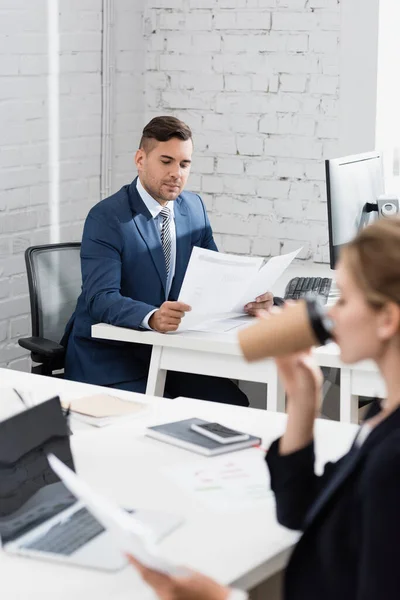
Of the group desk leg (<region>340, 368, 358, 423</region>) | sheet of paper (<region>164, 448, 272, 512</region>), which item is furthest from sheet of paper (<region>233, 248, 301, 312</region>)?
sheet of paper (<region>164, 448, 272, 512</region>)

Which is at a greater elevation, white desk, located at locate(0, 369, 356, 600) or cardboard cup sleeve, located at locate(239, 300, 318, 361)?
cardboard cup sleeve, located at locate(239, 300, 318, 361)

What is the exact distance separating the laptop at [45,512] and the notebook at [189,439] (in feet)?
1.04

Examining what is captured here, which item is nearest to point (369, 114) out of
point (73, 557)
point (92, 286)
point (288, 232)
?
point (288, 232)

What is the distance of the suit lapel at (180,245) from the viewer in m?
3.31

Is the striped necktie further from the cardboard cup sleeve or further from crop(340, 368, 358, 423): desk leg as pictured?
the cardboard cup sleeve

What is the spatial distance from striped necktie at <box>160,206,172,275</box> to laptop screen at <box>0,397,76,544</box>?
1562 millimetres

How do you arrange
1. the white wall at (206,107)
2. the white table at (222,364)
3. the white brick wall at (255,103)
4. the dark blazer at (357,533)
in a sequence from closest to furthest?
the dark blazer at (357,533), the white table at (222,364), the white wall at (206,107), the white brick wall at (255,103)

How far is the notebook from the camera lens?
2.02 m

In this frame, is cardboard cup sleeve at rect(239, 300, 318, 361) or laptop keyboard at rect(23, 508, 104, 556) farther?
laptop keyboard at rect(23, 508, 104, 556)

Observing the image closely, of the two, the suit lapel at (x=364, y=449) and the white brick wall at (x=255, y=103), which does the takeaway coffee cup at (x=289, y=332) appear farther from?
the white brick wall at (x=255, y=103)

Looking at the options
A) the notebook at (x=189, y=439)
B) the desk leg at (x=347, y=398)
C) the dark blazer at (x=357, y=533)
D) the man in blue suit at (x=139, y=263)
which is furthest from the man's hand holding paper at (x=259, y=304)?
the dark blazer at (x=357, y=533)

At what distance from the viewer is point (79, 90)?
419 cm

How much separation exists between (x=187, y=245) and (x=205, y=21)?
139 centimetres

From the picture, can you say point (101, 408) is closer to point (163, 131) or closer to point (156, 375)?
point (156, 375)
